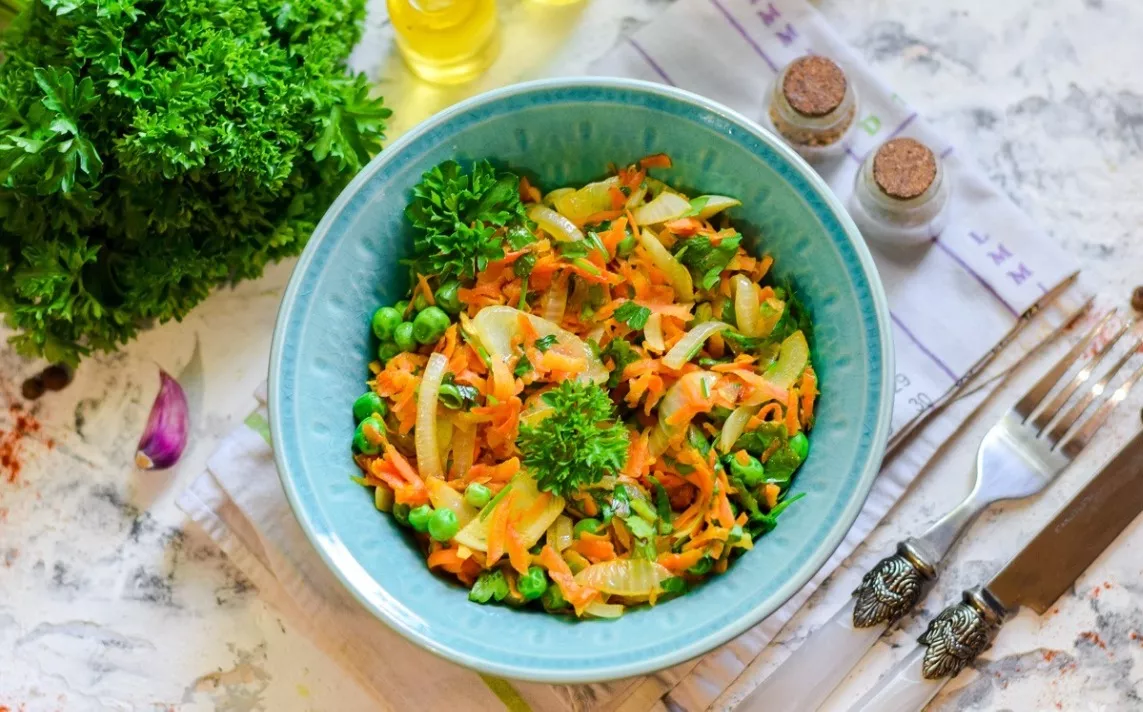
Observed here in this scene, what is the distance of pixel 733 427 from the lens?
6.08ft

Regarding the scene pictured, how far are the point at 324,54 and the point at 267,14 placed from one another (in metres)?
0.15

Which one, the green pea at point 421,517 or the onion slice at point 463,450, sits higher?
the onion slice at point 463,450

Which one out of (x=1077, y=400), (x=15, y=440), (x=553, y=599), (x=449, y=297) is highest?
(x=1077, y=400)

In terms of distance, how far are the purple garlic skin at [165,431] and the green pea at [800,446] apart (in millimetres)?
1482

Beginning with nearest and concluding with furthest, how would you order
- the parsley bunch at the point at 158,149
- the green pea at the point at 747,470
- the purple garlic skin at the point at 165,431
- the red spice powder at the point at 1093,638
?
the green pea at the point at 747,470 → the parsley bunch at the point at 158,149 → the red spice powder at the point at 1093,638 → the purple garlic skin at the point at 165,431

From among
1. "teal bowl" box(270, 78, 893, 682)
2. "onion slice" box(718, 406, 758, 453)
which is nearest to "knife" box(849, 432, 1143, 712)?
"teal bowl" box(270, 78, 893, 682)

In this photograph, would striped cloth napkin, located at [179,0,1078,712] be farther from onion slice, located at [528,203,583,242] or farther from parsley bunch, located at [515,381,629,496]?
onion slice, located at [528,203,583,242]

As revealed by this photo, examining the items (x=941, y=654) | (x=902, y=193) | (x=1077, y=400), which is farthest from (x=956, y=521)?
(x=902, y=193)

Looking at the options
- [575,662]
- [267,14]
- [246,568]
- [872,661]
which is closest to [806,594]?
[872,661]

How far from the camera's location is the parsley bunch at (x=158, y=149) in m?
1.92

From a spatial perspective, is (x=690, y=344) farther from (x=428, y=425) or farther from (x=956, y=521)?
(x=956, y=521)

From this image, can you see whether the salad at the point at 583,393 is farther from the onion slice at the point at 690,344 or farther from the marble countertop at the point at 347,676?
the marble countertop at the point at 347,676

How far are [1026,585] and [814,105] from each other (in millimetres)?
1180

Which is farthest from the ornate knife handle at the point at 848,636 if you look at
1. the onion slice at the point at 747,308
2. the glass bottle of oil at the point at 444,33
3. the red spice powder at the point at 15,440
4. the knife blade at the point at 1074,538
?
the red spice powder at the point at 15,440
